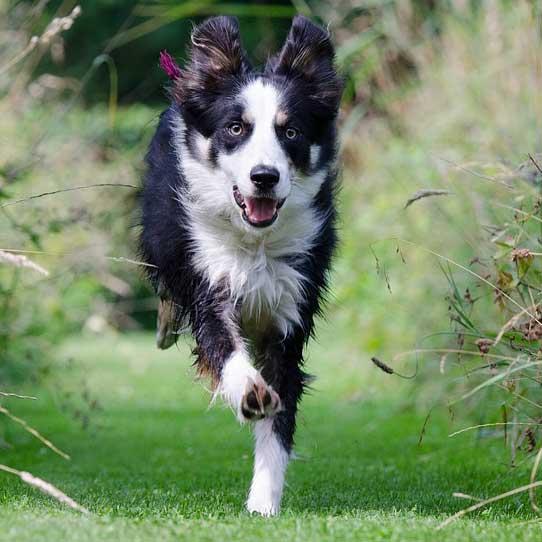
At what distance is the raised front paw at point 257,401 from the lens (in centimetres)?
432

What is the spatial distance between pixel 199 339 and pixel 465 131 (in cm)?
478

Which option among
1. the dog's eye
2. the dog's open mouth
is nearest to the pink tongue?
the dog's open mouth

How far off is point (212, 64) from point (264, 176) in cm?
79

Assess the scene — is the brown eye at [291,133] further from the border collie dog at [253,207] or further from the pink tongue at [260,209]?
the pink tongue at [260,209]

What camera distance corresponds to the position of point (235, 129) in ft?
16.3

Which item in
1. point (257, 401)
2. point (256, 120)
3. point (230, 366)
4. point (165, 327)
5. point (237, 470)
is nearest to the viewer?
point (257, 401)

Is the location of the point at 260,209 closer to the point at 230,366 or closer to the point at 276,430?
the point at 230,366

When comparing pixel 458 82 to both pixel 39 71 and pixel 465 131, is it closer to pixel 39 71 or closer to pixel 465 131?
pixel 465 131

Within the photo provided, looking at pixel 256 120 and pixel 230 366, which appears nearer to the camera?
pixel 230 366

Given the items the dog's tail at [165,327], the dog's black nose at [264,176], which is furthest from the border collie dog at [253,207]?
the dog's tail at [165,327]

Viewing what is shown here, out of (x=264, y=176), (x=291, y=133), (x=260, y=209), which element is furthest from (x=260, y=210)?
(x=291, y=133)

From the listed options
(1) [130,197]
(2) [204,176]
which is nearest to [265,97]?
(2) [204,176]

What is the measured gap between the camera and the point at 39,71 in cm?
2061

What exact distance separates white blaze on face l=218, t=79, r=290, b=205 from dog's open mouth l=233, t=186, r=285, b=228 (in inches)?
2.6
